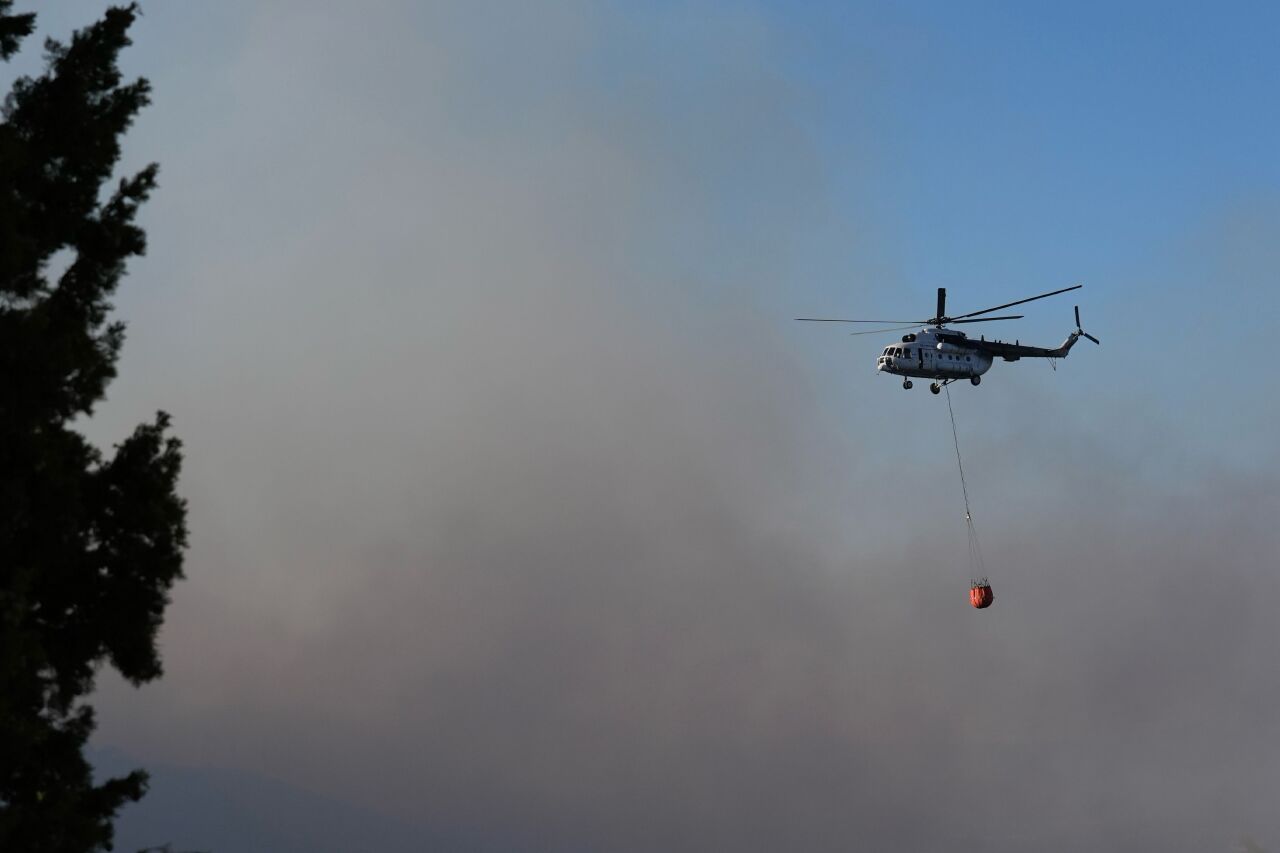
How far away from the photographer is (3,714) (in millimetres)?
29375

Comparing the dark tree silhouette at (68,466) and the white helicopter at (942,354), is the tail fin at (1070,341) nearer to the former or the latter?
the white helicopter at (942,354)

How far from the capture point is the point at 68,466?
32000 millimetres

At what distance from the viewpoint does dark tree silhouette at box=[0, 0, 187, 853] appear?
3069 centimetres

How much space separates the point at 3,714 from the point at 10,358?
734 cm

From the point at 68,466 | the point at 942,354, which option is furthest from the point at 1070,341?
the point at 68,466

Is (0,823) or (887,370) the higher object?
(887,370)

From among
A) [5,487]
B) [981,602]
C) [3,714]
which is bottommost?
[3,714]

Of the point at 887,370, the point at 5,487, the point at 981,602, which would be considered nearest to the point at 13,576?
the point at 5,487

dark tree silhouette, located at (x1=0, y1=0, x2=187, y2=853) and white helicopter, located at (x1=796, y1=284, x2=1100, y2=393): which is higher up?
white helicopter, located at (x1=796, y1=284, x2=1100, y2=393)

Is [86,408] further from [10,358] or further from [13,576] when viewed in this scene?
[13,576]

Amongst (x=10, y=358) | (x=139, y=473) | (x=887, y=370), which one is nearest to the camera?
(x=10, y=358)

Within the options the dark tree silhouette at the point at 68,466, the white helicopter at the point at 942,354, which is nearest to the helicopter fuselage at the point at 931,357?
the white helicopter at the point at 942,354

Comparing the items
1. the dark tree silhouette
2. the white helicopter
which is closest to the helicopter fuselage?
the white helicopter

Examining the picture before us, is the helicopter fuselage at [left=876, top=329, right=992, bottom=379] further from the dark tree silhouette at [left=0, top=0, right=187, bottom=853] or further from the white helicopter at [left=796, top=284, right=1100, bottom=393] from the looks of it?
the dark tree silhouette at [left=0, top=0, right=187, bottom=853]
